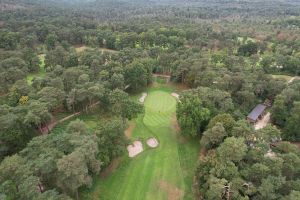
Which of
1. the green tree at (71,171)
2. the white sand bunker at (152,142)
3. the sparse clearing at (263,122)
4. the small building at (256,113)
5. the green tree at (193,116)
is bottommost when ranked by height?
the white sand bunker at (152,142)

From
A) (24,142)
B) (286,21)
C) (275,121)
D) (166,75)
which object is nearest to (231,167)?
(275,121)

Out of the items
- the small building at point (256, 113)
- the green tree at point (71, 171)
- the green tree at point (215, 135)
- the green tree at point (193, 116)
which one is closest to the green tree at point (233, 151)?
the green tree at point (215, 135)

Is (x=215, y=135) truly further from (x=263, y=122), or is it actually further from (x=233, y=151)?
(x=263, y=122)

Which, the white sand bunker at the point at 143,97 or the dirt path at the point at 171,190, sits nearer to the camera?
the dirt path at the point at 171,190

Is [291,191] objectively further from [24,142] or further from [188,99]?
[24,142]

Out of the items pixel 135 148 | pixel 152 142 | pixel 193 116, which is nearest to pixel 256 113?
pixel 193 116

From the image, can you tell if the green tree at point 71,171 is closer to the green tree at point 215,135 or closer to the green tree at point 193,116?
the green tree at point 215,135
